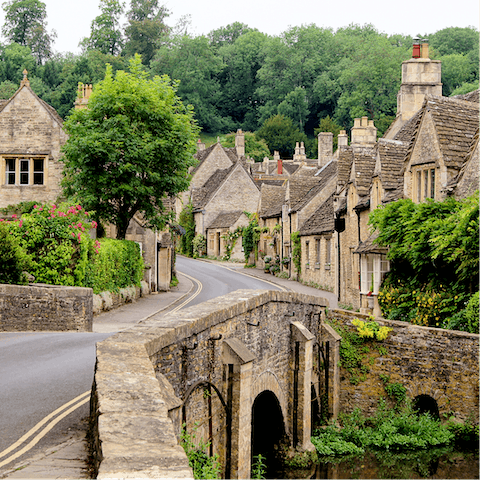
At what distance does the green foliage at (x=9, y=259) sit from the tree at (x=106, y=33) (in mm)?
105952

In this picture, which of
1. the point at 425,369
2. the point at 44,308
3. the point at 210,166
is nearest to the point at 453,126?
the point at 425,369

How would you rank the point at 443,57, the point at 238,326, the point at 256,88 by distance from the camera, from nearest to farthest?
the point at 238,326
the point at 443,57
the point at 256,88

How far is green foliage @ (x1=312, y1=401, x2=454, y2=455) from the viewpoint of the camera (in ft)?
60.8

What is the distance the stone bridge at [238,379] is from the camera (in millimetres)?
6086

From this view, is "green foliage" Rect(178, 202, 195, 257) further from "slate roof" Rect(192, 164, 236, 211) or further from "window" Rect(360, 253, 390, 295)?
"window" Rect(360, 253, 390, 295)

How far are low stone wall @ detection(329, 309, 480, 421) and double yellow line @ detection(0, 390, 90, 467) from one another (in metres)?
12.1

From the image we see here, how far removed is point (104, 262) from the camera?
26.5 m

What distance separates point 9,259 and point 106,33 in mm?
108507

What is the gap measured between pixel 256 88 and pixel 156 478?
376 ft

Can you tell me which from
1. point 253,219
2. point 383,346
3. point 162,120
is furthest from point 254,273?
point 383,346

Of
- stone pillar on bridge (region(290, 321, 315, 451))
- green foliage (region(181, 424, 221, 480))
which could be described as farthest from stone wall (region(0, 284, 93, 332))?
green foliage (region(181, 424, 221, 480))

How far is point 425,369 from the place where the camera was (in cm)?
2000

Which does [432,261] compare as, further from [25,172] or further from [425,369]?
[25,172]

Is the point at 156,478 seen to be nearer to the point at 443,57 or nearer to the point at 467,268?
the point at 467,268
